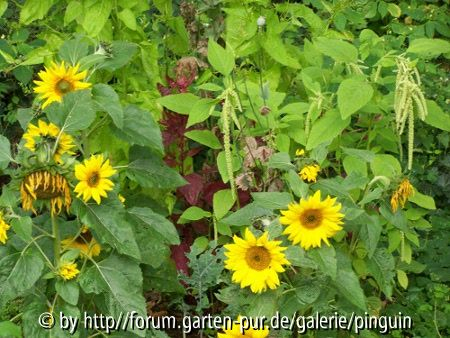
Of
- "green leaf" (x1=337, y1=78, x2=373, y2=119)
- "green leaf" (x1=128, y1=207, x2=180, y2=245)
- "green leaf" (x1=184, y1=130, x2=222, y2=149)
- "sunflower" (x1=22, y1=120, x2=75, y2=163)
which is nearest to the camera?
"sunflower" (x1=22, y1=120, x2=75, y2=163)

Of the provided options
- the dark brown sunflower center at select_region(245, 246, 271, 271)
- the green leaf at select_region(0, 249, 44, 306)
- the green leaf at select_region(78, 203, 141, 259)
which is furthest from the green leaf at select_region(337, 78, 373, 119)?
the green leaf at select_region(0, 249, 44, 306)

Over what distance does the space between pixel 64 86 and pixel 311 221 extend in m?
0.78

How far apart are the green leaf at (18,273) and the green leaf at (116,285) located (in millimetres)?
127

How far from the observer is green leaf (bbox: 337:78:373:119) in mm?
2486

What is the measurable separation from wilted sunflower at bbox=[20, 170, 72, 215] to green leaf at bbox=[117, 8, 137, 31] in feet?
3.09

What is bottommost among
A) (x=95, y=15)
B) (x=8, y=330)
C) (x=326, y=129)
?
(x=8, y=330)

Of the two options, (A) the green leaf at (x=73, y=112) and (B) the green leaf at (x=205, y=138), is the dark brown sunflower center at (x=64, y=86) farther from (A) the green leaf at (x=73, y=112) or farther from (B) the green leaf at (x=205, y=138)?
(B) the green leaf at (x=205, y=138)

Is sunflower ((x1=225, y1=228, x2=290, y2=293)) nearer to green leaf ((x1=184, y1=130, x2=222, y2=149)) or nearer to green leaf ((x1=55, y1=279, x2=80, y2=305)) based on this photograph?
green leaf ((x1=55, y1=279, x2=80, y2=305))

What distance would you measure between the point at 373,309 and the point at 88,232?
1006 mm

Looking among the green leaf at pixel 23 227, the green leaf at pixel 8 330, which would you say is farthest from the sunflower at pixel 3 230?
the green leaf at pixel 8 330

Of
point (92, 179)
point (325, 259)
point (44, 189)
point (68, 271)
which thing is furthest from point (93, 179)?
point (325, 259)

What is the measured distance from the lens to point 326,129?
2.59 m

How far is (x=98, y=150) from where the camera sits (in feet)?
9.02

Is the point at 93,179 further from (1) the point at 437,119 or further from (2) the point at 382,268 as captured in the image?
(1) the point at 437,119
